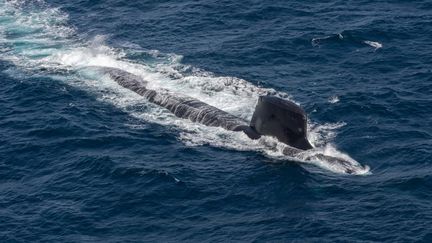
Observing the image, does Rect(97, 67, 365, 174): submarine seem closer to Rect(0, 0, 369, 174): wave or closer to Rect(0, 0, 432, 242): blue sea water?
Rect(0, 0, 369, 174): wave

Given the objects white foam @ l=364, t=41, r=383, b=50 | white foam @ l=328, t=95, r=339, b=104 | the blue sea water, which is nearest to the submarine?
the blue sea water

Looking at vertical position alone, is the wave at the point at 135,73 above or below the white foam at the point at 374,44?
below

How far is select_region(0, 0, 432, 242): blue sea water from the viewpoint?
2741 inches

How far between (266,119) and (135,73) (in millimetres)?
30672

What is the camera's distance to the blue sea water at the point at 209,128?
69625 millimetres

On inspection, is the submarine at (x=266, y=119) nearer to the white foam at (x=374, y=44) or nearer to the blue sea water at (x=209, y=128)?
the blue sea water at (x=209, y=128)

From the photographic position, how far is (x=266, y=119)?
85000mm

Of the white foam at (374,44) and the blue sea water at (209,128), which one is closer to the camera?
the blue sea water at (209,128)

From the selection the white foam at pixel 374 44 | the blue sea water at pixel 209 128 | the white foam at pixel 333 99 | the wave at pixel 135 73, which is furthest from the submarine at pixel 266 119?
the white foam at pixel 374 44

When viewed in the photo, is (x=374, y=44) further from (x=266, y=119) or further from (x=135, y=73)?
(x=135, y=73)

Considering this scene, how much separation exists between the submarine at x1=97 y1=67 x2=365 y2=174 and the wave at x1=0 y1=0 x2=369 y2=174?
2.63 ft

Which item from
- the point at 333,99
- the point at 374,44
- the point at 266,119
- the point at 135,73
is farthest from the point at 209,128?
the point at 374,44

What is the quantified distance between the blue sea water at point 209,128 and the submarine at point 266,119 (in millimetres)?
1347

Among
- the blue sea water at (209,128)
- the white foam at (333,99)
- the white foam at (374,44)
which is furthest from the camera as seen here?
the white foam at (374,44)
